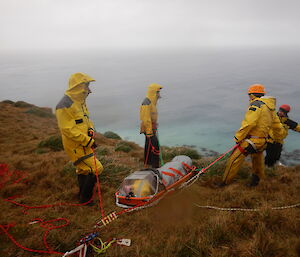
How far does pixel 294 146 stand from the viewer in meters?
27.2

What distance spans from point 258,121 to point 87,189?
161 inches

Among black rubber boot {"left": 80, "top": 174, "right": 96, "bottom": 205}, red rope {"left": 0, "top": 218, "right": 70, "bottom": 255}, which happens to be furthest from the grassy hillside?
black rubber boot {"left": 80, "top": 174, "right": 96, "bottom": 205}

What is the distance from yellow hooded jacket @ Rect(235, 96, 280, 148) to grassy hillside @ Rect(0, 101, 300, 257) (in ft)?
4.02

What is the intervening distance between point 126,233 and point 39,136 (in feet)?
35.3

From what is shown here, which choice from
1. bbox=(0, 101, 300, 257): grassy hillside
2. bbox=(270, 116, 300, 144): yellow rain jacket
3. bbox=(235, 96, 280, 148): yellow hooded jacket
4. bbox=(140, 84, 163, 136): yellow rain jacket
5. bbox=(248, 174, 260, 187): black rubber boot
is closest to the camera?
bbox=(0, 101, 300, 257): grassy hillside

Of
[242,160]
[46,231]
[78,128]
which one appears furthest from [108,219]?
[242,160]

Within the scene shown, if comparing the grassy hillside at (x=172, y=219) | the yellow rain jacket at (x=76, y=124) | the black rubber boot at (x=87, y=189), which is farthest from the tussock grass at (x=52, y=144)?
the yellow rain jacket at (x=76, y=124)

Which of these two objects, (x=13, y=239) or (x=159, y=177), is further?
(x=159, y=177)

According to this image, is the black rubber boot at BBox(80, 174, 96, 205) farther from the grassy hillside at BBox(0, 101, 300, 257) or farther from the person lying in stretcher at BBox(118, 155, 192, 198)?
the person lying in stretcher at BBox(118, 155, 192, 198)

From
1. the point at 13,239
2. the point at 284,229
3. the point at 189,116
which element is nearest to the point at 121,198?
the point at 13,239

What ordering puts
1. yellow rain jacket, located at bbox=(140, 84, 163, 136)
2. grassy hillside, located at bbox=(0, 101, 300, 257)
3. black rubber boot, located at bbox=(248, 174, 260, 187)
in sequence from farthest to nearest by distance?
yellow rain jacket, located at bbox=(140, 84, 163, 136)
black rubber boot, located at bbox=(248, 174, 260, 187)
grassy hillside, located at bbox=(0, 101, 300, 257)

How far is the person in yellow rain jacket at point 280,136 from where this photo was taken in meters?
7.02

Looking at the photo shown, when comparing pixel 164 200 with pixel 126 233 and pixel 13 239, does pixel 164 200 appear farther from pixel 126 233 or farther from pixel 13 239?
pixel 13 239

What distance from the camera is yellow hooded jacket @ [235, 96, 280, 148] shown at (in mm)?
4520
